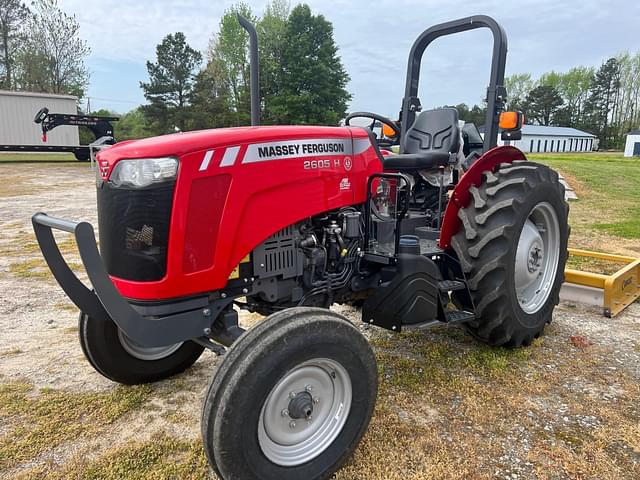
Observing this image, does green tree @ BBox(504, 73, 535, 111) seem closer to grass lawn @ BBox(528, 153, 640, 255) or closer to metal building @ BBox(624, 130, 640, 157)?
metal building @ BBox(624, 130, 640, 157)

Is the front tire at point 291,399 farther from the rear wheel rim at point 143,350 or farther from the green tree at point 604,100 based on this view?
the green tree at point 604,100

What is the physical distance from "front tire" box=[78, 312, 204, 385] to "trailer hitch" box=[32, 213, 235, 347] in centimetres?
48

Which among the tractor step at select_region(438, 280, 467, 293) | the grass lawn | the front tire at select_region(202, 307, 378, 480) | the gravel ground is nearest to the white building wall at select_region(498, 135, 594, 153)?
the grass lawn

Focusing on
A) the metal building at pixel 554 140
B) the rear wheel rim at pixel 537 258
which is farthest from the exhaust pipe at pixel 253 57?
the metal building at pixel 554 140

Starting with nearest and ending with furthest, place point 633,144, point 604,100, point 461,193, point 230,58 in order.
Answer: point 461,193 → point 230,58 → point 633,144 → point 604,100

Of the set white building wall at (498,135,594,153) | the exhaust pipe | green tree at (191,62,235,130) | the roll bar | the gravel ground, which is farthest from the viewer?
white building wall at (498,135,594,153)

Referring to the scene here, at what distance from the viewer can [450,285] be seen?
118 inches

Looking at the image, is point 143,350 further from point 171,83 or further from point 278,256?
point 171,83

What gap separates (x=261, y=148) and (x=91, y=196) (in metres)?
10.8

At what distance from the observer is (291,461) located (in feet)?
6.61

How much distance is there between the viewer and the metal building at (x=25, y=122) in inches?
942

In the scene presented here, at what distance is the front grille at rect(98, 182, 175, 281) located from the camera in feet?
6.43

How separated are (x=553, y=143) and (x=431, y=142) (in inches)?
2492

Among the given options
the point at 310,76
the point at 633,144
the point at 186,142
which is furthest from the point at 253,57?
the point at 633,144
